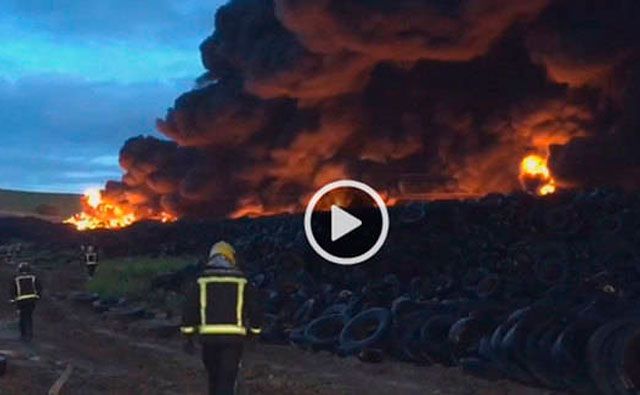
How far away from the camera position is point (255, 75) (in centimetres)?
5956

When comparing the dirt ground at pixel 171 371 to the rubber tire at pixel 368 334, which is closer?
the dirt ground at pixel 171 371

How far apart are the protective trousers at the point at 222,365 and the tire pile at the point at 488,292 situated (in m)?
5.75

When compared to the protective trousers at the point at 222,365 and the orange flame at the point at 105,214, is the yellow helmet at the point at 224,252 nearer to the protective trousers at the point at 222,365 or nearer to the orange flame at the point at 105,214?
the protective trousers at the point at 222,365

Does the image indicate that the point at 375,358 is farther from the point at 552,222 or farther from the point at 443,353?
the point at 552,222

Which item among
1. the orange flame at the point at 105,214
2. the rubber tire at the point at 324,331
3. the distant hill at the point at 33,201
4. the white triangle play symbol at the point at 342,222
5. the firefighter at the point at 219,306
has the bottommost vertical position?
the rubber tire at the point at 324,331

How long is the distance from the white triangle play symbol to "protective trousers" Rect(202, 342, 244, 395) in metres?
13.0

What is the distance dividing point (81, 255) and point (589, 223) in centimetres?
3073

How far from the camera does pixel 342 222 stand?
81.0 feet

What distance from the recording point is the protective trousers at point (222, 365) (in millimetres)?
9406

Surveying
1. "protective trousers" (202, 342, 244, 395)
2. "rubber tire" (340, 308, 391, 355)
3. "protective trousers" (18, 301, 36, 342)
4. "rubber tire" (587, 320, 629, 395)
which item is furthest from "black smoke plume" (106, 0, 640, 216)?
"protective trousers" (202, 342, 244, 395)

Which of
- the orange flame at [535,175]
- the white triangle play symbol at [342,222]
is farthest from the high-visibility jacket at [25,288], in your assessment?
the orange flame at [535,175]

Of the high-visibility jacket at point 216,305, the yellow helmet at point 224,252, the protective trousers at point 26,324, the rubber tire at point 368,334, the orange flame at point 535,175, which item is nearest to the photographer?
the high-visibility jacket at point 216,305

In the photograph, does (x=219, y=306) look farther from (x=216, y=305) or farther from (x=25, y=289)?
(x=25, y=289)

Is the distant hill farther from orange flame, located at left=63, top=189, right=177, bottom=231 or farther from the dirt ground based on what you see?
the dirt ground
